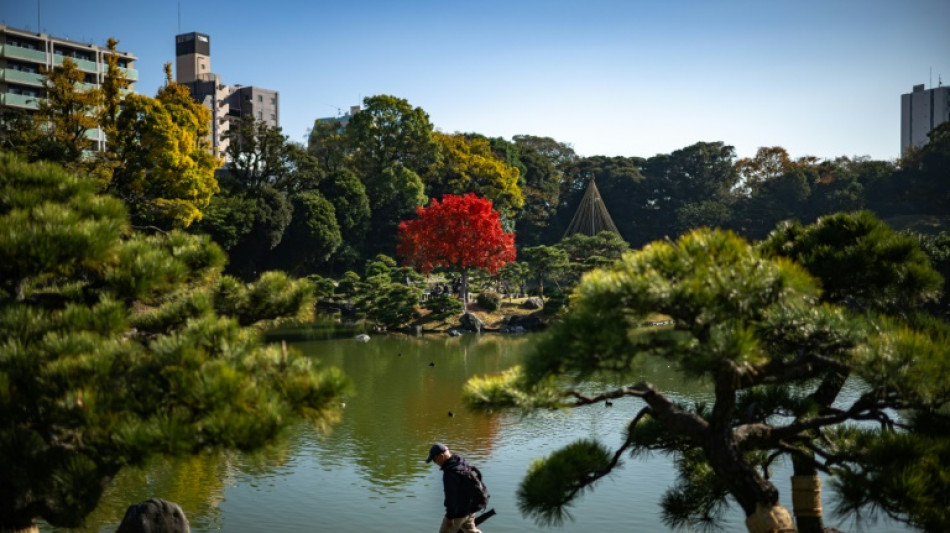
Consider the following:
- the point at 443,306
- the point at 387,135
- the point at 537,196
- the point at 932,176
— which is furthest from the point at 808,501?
the point at 537,196

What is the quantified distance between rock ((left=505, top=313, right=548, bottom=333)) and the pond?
1334cm

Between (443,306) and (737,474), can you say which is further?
(443,306)

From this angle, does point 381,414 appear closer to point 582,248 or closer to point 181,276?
point 181,276

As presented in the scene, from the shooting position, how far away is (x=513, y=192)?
43.5 meters

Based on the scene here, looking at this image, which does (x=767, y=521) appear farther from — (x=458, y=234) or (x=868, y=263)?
(x=458, y=234)

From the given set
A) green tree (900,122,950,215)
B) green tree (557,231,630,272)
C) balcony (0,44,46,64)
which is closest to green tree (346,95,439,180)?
green tree (557,231,630,272)

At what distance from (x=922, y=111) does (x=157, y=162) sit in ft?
222

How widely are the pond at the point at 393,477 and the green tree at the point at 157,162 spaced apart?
11.8 meters

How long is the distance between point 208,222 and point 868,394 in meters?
28.1

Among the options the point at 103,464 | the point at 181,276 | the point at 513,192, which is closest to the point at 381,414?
the point at 181,276

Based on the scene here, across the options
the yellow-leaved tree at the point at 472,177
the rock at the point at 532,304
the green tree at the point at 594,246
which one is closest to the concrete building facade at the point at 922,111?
the yellow-leaved tree at the point at 472,177

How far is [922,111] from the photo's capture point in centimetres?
7212

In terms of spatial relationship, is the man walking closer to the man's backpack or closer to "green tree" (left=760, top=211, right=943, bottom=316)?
the man's backpack

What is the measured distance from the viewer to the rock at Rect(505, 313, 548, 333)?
30969 millimetres
